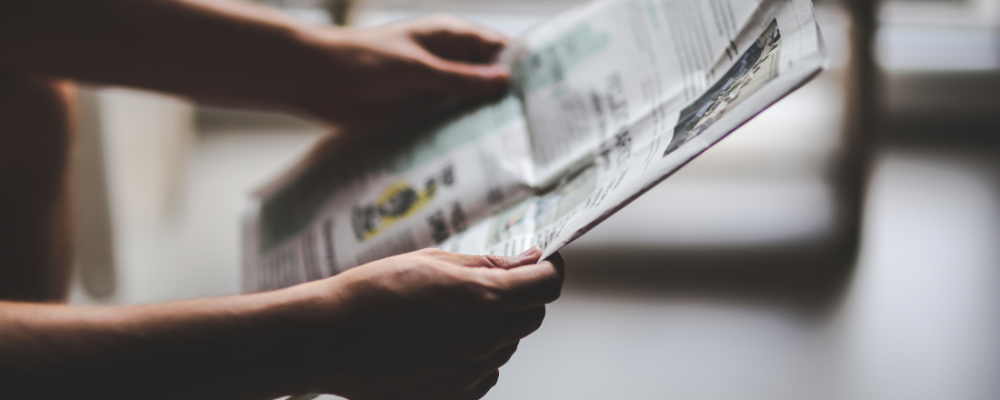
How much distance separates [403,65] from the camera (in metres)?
0.41

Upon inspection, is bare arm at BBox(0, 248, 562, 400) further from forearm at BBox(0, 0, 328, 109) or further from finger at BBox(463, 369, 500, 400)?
forearm at BBox(0, 0, 328, 109)

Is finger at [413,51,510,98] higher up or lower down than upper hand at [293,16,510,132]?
lower down

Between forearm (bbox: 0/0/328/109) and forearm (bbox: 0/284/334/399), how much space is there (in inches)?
9.2

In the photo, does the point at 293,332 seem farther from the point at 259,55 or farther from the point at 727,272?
the point at 727,272

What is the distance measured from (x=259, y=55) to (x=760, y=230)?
53 cm

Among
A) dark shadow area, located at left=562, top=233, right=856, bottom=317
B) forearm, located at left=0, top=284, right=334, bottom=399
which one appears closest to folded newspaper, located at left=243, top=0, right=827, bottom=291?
forearm, located at left=0, top=284, right=334, bottom=399

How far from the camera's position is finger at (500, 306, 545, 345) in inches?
9.5

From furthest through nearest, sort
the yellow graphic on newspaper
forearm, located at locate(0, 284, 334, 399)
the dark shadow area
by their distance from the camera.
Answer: the dark shadow area → the yellow graphic on newspaper → forearm, located at locate(0, 284, 334, 399)

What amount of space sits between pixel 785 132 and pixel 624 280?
351 mm

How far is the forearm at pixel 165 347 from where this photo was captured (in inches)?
8.6

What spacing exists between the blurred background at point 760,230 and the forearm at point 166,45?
101 mm

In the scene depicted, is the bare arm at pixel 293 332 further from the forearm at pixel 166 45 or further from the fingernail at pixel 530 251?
the forearm at pixel 166 45

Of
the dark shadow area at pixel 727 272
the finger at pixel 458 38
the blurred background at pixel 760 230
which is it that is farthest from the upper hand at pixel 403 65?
the dark shadow area at pixel 727 272

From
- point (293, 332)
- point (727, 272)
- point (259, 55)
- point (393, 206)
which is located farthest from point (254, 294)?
point (727, 272)
